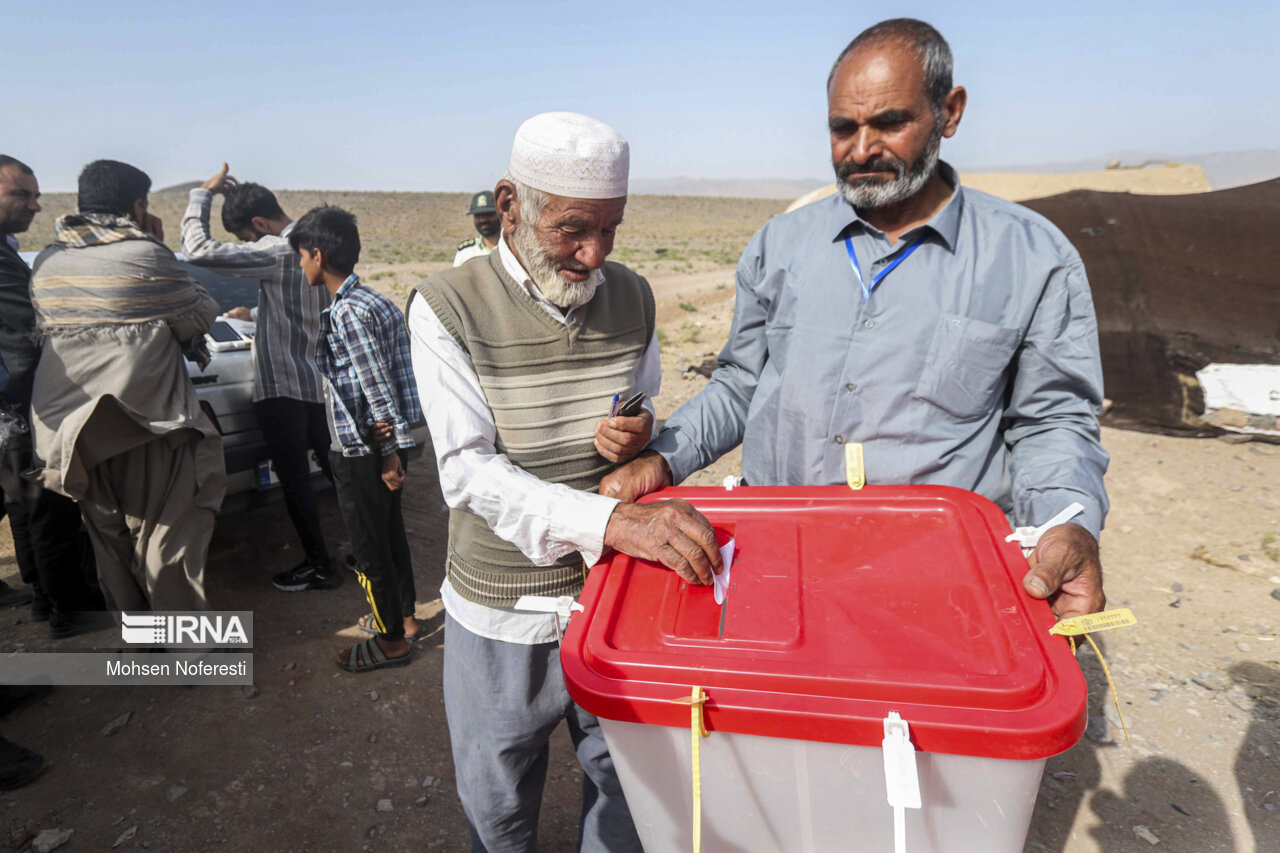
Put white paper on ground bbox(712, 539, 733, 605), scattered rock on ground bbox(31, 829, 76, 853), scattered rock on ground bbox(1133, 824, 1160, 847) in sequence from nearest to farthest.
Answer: white paper on ground bbox(712, 539, 733, 605) → scattered rock on ground bbox(1133, 824, 1160, 847) → scattered rock on ground bbox(31, 829, 76, 853)

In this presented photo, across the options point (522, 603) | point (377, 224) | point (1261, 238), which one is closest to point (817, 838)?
point (522, 603)

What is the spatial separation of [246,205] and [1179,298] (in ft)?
21.7

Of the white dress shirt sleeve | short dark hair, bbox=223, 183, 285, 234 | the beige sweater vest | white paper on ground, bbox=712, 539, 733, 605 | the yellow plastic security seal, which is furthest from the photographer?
short dark hair, bbox=223, 183, 285, 234

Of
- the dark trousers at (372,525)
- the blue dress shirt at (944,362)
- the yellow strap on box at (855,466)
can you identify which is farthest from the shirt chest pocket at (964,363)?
the dark trousers at (372,525)

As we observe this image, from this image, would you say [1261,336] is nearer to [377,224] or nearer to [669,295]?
[669,295]

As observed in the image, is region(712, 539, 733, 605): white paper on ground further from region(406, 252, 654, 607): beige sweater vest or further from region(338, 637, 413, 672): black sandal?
region(338, 637, 413, 672): black sandal

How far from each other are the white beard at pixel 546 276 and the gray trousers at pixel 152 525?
2472 millimetres

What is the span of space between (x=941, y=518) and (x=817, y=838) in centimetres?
65

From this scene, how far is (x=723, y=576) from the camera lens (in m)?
1.33

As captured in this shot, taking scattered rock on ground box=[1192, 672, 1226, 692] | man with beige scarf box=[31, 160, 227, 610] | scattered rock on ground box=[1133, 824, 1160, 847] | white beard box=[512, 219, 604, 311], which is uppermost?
white beard box=[512, 219, 604, 311]

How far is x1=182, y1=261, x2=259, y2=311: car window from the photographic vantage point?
563 centimetres

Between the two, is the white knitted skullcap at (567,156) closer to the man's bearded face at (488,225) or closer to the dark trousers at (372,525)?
the dark trousers at (372,525)

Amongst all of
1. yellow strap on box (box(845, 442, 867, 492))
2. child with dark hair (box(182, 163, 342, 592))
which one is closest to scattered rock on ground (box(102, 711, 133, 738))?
child with dark hair (box(182, 163, 342, 592))

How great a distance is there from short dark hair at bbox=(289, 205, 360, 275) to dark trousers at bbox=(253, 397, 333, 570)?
3.06ft
